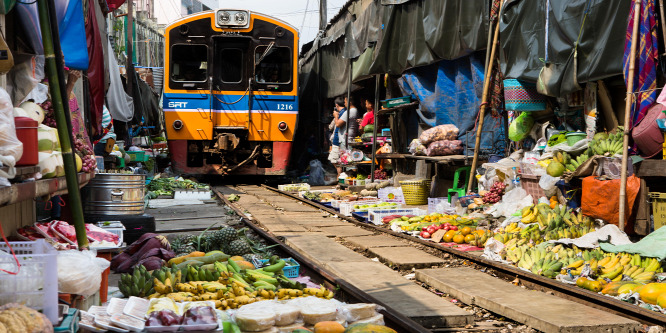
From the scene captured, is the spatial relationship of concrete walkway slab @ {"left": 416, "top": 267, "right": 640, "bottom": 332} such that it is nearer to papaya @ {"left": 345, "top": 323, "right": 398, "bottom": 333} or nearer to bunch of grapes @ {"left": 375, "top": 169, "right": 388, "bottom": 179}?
papaya @ {"left": 345, "top": 323, "right": 398, "bottom": 333}

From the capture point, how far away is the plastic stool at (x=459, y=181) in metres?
10.5

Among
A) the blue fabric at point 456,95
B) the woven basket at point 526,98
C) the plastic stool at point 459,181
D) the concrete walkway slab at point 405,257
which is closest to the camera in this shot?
the concrete walkway slab at point 405,257

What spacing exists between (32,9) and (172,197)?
8.75 meters

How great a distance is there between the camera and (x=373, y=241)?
26.4 ft

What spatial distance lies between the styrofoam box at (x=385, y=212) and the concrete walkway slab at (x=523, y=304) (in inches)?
146

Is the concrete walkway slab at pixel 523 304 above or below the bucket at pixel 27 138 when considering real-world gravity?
below

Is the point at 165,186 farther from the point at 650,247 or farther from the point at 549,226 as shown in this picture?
the point at 650,247

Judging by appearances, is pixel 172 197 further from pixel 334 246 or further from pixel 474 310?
pixel 474 310

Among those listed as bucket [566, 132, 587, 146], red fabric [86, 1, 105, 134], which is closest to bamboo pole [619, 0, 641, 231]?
bucket [566, 132, 587, 146]

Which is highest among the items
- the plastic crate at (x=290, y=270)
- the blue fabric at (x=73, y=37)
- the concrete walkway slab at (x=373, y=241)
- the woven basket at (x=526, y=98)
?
the blue fabric at (x=73, y=37)

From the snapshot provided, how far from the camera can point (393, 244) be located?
25.5 ft

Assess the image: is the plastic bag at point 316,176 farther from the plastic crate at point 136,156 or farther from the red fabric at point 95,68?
the red fabric at point 95,68

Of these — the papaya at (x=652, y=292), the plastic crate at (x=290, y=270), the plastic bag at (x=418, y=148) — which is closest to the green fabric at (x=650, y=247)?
the papaya at (x=652, y=292)

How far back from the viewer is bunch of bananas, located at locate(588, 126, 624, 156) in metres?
6.76
